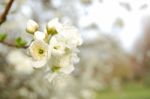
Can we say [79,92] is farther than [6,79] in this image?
Yes

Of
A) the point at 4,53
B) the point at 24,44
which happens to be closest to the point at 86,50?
the point at 4,53

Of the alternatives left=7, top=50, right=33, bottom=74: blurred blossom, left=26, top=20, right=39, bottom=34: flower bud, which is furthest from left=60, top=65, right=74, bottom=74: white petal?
left=7, top=50, right=33, bottom=74: blurred blossom

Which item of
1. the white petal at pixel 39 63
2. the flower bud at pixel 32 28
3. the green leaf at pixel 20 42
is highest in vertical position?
the green leaf at pixel 20 42

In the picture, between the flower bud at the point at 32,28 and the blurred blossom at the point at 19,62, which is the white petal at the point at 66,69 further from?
the blurred blossom at the point at 19,62

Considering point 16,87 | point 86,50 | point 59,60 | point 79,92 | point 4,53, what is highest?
point 86,50

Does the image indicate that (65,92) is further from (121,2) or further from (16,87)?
(121,2)

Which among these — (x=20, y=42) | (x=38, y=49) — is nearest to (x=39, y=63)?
(x=38, y=49)

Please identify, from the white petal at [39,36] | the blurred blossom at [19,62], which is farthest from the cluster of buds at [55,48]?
the blurred blossom at [19,62]

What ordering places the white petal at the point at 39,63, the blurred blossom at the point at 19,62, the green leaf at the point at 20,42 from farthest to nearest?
1. the blurred blossom at the point at 19,62
2. the green leaf at the point at 20,42
3. the white petal at the point at 39,63

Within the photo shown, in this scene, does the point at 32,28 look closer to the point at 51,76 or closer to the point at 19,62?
the point at 51,76

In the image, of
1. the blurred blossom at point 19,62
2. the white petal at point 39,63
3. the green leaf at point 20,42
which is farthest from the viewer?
the blurred blossom at point 19,62
